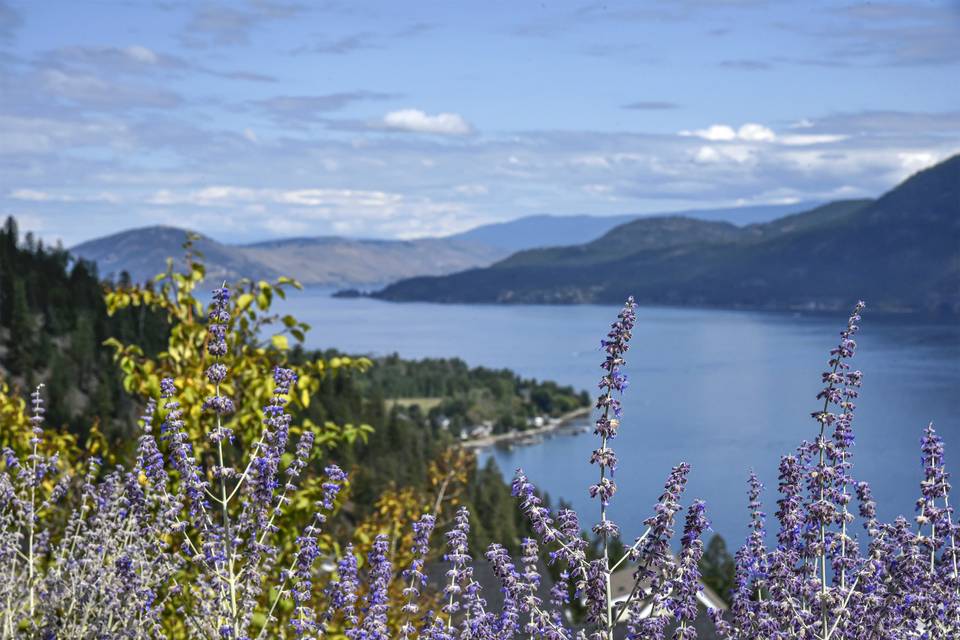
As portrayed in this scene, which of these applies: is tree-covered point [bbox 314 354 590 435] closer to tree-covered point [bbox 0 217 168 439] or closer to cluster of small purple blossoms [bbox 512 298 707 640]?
tree-covered point [bbox 0 217 168 439]

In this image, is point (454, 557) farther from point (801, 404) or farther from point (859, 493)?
point (801, 404)

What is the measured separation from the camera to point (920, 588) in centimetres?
454

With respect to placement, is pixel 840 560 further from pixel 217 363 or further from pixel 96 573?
pixel 96 573

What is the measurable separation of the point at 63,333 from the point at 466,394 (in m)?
62.3

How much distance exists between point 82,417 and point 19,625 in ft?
240

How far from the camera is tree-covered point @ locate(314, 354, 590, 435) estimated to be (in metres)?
139

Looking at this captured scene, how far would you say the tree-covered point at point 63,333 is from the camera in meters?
79.1

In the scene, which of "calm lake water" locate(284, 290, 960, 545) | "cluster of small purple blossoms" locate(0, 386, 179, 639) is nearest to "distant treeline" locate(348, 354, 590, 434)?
"calm lake water" locate(284, 290, 960, 545)

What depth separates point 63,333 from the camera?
98000mm

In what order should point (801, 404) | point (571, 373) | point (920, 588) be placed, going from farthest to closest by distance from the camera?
1. point (571, 373)
2. point (801, 404)
3. point (920, 588)

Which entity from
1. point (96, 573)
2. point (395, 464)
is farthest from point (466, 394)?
point (96, 573)

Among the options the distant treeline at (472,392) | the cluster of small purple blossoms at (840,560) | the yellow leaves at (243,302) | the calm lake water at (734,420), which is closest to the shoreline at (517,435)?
the distant treeline at (472,392)

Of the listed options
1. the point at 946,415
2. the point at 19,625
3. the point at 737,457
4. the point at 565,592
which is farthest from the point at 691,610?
the point at 946,415

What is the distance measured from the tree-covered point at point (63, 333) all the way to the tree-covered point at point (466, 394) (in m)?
39.8
